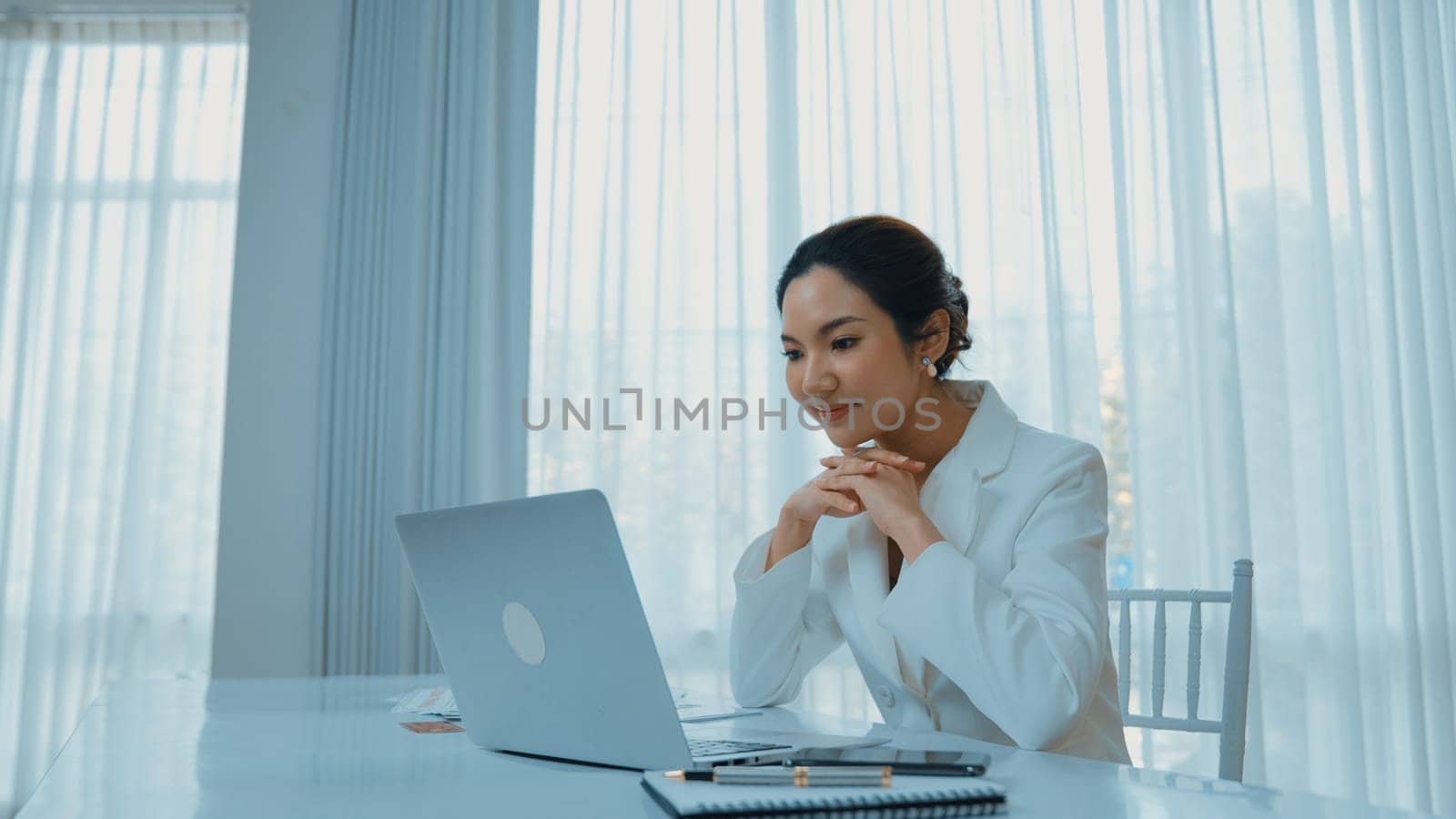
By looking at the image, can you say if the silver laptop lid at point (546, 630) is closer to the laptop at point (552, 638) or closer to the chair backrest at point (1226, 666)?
the laptop at point (552, 638)

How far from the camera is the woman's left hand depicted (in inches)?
48.2

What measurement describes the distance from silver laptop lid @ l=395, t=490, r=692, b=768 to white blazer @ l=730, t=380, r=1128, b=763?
1.41ft

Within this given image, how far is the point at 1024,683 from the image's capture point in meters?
1.06

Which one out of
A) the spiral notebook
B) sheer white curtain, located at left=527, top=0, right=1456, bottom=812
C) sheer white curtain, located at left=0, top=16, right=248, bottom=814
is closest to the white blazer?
the spiral notebook

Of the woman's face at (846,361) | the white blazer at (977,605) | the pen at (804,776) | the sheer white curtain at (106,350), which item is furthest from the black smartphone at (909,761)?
the sheer white curtain at (106,350)

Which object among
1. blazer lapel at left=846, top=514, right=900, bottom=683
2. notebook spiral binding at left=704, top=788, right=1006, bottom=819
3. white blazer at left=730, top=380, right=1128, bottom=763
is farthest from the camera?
blazer lapel at left=846, top=514, right=900, bottom=683

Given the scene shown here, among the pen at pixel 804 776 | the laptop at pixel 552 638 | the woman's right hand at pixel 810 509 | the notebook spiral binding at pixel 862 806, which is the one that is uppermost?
the woman's right hand at pixel 810 509

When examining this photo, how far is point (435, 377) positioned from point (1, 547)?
1246mm

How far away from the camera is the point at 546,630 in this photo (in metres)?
0.84

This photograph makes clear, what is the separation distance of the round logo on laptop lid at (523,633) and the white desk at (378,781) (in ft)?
0.28

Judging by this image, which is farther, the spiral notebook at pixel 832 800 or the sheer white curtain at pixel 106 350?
the sheer white curtain at pixel 106 350

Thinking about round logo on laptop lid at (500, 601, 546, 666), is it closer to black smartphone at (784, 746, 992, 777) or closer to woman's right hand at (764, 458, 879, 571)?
black smartphone at (784, 746, 992, 777)

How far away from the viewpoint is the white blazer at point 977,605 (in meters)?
1.08

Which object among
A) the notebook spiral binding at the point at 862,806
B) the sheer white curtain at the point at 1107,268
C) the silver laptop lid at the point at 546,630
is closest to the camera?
the notebook spiral binding at the point at 862,806
